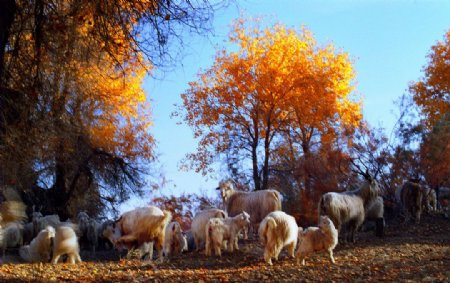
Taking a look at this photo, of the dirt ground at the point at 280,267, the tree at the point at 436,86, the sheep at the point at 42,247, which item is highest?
the tree at the point at 436,86

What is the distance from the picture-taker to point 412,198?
23.0m

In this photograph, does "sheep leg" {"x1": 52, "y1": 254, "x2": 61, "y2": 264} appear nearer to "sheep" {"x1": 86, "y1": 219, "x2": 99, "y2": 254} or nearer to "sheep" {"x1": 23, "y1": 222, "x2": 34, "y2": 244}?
"sheep" {"x1": 23, "y1": 222, "x2": 34, "y2": 244}

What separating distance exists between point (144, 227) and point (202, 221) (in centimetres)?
213

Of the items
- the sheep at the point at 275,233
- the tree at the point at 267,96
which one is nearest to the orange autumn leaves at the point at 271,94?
the tree at the point at 267,96

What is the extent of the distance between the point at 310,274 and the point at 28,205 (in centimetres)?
1785

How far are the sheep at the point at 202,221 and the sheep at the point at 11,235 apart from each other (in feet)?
A: 19.5

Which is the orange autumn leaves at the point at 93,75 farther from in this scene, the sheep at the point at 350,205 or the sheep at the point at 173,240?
the sheep at the point at 350,205

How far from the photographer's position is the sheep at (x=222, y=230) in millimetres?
15250

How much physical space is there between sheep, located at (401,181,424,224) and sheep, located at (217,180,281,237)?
6.97 meters

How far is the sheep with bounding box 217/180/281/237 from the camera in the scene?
1867 cm

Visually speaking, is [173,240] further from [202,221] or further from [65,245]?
[65,245]

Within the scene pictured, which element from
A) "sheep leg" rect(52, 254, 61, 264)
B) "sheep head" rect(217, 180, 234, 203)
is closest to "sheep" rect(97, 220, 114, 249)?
"sheep head" rect(217, 180, 234, 203)

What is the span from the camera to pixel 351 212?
18234mm

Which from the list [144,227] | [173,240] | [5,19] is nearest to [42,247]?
[144,227]
